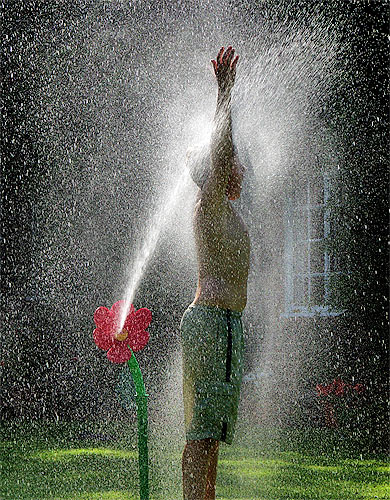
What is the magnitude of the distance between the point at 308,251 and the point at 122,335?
166 inches

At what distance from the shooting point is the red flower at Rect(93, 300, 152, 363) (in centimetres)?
318

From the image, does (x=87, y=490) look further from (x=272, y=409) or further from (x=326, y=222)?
(x=326, y=222)

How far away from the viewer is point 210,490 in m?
3.04

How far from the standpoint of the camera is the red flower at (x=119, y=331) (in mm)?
3182

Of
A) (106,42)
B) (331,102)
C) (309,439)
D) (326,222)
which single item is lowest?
(309,439)

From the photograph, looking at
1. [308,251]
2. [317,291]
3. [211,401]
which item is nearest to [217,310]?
[211,401]

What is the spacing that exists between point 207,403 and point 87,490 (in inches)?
61.0

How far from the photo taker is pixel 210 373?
2980 mm

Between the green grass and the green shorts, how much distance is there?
1122mm

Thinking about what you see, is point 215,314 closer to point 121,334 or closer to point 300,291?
point 121,334

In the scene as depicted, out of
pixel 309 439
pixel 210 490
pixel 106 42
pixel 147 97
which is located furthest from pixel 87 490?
pixel 106 42

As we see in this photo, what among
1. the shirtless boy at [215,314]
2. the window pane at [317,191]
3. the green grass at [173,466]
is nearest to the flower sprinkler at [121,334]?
the shirtless boy at [215,314]

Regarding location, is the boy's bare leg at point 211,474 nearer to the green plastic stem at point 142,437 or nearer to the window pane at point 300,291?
the green plastic stem at point 142,437

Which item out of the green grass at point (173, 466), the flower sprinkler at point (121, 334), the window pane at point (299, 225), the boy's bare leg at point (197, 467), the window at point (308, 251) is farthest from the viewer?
the window pane at point (299, 225)
